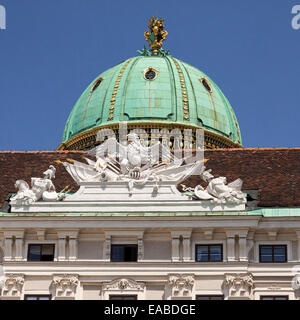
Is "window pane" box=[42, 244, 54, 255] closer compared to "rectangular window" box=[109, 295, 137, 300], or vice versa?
"rectangular window" box=[109, 295, 137, 300]

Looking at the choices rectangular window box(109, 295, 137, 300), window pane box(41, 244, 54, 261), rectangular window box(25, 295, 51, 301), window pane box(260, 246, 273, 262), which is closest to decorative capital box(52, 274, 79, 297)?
rectangular window box(25, 295, 51, 301)

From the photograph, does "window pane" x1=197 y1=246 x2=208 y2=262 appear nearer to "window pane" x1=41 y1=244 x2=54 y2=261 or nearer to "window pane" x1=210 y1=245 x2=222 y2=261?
"window pane" x1=210 y1=245 x2=222 y2=261

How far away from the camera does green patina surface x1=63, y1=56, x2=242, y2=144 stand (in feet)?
228

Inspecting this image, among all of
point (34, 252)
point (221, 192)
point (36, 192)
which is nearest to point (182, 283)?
point (221, 192)

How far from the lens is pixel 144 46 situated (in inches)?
2965

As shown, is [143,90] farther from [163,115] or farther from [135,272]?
[135,272]

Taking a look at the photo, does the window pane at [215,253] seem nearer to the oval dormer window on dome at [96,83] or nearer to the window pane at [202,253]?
the window pane at [202,253]

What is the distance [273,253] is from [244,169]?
665 cm

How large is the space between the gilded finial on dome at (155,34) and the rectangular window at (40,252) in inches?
1204

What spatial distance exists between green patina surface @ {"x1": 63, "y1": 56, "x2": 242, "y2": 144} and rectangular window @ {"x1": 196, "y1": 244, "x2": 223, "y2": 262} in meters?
23.7

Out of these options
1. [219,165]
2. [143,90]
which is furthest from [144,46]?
[219,165]
